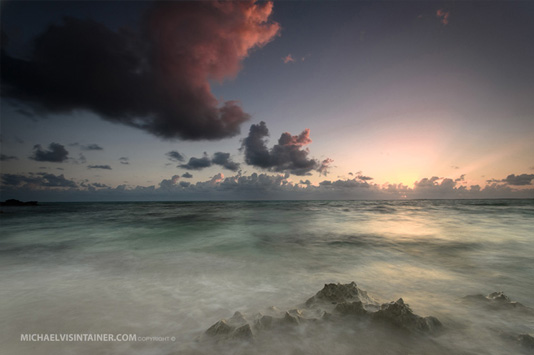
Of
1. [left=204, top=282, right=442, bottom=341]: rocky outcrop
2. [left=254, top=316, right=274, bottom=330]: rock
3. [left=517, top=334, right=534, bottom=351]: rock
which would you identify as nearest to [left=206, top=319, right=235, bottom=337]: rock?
[left=204, top=282, right=442, bottom=341]: rocky outcrop

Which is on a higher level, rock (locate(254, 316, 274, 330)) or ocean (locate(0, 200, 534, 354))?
rock (locate(254, 316, 274, 330))

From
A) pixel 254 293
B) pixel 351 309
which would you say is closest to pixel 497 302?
pixel 351 309

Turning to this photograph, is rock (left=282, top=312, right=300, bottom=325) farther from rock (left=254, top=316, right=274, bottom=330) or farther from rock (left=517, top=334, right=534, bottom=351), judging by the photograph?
rock (left=517, top=334, right=534, bottom=351)

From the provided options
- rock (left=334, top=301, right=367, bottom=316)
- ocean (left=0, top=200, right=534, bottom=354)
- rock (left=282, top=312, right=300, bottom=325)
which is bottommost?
ocean (left=0, top=200, right=534, bottom=354)

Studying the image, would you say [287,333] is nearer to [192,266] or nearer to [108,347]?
[108,347]

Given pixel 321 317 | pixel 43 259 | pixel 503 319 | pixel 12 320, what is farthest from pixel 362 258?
pixel 43 259

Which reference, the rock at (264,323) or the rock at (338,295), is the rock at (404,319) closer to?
the rock at (338,295)

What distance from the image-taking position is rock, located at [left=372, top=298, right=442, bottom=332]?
2.81 metres

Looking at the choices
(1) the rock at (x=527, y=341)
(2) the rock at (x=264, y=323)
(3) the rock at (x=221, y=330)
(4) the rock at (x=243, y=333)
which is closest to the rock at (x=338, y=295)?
(2) the rock at (x=264, y=323)

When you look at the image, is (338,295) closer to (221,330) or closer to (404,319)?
(404,319)

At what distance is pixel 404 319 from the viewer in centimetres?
283

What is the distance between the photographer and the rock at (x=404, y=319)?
281cm

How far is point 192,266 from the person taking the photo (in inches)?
252

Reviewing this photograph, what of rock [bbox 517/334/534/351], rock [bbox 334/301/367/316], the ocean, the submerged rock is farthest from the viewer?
the submerged rock
